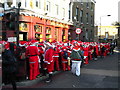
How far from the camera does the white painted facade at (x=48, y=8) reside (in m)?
17.9

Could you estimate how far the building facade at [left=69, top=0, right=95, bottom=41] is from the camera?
30391 mm

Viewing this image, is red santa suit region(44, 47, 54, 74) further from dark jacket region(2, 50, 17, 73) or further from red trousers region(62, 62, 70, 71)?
red trousers region(62, 62, 70, 71)

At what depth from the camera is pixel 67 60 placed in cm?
1097

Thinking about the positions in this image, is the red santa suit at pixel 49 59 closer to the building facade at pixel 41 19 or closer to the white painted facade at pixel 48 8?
the building facade at pixel 41 19

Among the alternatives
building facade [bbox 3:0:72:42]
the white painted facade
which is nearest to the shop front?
building facade [bbox 3:0:72:42]

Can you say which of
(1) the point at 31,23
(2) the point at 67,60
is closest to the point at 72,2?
(1) the point at 31,23

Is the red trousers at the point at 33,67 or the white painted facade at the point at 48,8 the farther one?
the white painted facade at the point at 48,8

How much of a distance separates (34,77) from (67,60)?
10.6 feet

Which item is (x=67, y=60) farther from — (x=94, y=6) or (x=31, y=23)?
(x=94, y=6)

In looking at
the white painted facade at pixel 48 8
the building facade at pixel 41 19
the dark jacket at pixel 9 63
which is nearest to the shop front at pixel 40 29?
the building facade at pixel 41 19

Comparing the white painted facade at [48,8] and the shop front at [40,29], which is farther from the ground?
the white painted facade at [48,8]

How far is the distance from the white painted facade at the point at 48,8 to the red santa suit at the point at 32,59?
991cm

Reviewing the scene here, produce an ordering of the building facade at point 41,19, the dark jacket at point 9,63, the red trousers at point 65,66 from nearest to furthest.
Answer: the dark jacket at point 9,63 → the red trousers at point 65,66 → the building facade at point 41,19

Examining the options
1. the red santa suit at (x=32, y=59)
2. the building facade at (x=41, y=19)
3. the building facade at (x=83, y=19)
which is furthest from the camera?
the building facade at (x=83, y=19)
